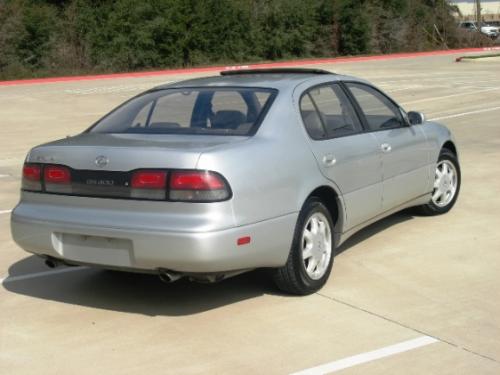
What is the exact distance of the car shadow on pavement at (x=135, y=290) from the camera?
549 cm

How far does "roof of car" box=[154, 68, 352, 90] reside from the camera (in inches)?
235

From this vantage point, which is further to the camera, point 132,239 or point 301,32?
point 301,32

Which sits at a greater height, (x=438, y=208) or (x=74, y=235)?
(x=74, y=235)

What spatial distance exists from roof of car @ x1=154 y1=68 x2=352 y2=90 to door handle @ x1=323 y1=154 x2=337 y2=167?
0.57m

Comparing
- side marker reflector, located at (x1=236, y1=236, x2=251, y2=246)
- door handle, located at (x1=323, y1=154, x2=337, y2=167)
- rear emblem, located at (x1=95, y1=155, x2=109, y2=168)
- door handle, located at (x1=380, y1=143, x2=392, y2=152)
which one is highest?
rear emblem, located at (x1=95, y1=155, x2=109, y2=168)

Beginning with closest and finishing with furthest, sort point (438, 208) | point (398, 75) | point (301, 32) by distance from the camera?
point (438, 208), point (398, 75), point (301, 32)

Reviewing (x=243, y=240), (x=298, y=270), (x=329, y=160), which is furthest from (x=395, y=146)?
(x=243, y=240)

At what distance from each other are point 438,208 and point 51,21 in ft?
113

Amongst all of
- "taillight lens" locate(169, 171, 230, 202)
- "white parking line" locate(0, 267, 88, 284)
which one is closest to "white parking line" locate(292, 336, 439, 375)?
"taillight lens" locate(169, 171, 230, 202)

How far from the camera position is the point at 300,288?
5.50 metres

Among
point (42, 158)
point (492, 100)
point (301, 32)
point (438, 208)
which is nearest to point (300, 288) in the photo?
point (42, 158)

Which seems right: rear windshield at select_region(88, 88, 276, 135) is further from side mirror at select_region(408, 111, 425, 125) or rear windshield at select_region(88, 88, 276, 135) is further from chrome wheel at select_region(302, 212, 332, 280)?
side mirror at select_region(408, 111, 425, 125)

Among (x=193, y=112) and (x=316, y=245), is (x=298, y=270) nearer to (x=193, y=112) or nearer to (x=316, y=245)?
(x=316, y=245)

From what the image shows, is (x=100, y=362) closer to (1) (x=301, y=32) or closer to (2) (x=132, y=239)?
(2) (x=132, y=239)
